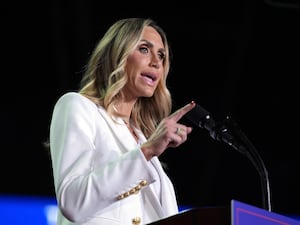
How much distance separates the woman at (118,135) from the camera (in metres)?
1.90

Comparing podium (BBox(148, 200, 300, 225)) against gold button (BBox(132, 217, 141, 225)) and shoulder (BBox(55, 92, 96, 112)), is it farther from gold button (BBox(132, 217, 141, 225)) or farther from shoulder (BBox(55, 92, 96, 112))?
shoulder (BBox(55, 92, 96, 112))

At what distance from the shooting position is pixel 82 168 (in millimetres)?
1983

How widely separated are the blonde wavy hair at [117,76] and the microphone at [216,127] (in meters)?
0.34

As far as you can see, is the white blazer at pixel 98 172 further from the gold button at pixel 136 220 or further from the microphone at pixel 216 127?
the microphone at pixel 216 127

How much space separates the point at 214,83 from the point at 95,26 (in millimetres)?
937

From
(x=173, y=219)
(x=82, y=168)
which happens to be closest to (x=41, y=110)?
(x=82, y=168)

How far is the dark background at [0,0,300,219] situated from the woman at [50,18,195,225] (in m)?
1.48

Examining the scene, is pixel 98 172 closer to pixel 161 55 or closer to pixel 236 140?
pixel 236 140

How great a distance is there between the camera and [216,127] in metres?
2.01

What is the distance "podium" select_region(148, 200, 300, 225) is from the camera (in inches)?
61.5

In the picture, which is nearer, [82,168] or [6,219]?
[82,168]

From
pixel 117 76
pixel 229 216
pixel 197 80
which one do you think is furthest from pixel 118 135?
pixel 197 80

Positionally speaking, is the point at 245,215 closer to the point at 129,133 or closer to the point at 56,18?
the point at 129,133

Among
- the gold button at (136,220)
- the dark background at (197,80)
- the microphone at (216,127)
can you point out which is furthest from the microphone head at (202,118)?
the dark background at (197,80)
